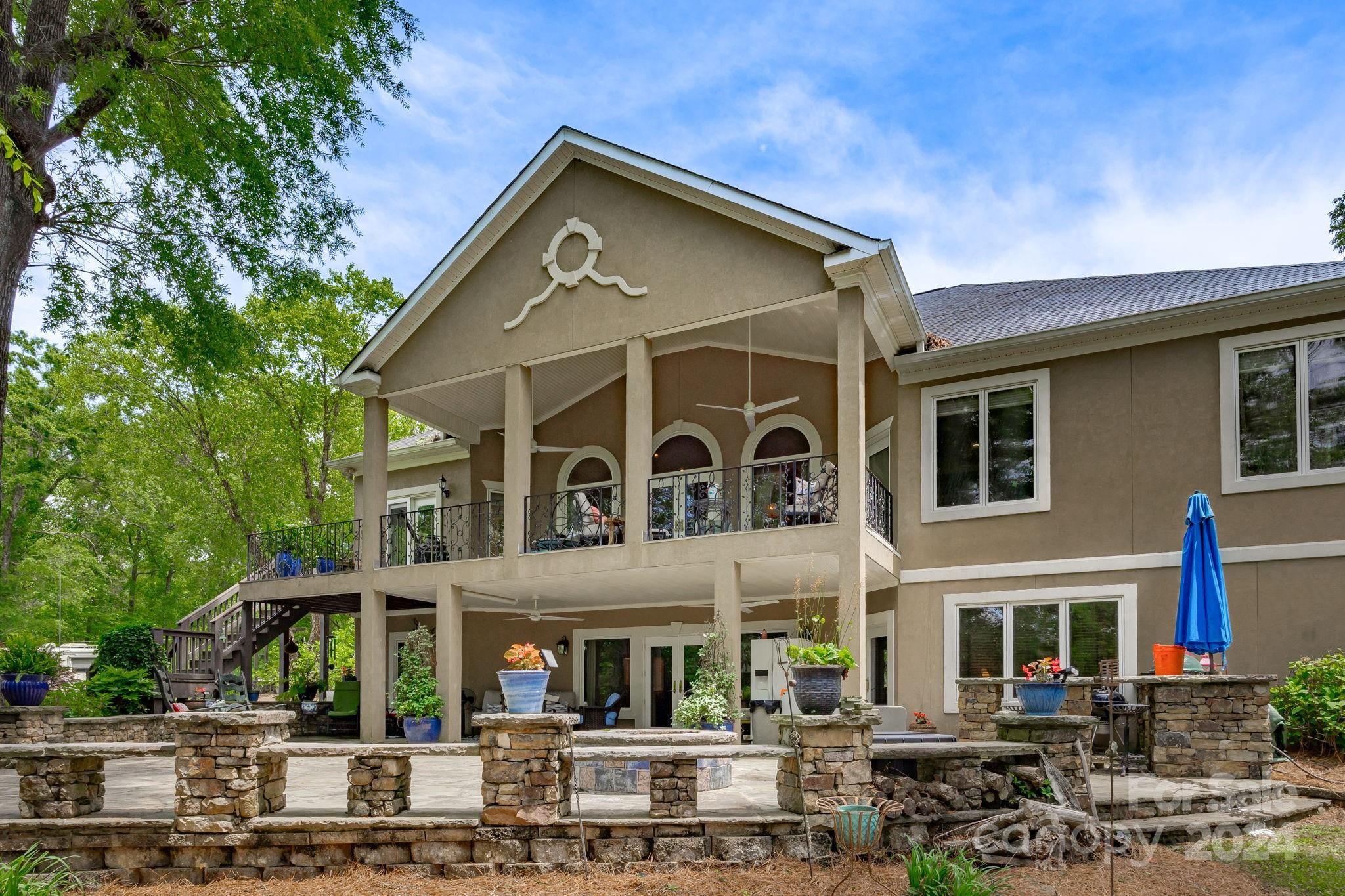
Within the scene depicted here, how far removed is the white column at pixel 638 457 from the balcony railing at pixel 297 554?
5800 mm

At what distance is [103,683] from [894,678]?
38.3 feet

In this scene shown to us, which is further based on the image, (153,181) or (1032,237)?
(1032,237)

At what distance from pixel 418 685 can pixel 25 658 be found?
577 cm

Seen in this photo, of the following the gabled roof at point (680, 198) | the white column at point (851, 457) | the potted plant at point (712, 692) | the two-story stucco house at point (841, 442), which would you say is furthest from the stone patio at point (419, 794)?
the gabled roof at point (680, 198)

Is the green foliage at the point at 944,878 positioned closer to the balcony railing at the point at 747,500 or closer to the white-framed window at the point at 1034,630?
the balcony railing at the point at 747,500

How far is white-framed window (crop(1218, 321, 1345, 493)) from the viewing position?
11.1 metres

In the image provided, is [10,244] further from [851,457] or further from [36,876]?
[851,457]

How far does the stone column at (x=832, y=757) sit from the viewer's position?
24.5 feet

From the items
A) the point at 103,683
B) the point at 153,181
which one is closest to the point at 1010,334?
the point at 153,181

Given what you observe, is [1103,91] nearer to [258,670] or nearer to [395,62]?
[395,62]

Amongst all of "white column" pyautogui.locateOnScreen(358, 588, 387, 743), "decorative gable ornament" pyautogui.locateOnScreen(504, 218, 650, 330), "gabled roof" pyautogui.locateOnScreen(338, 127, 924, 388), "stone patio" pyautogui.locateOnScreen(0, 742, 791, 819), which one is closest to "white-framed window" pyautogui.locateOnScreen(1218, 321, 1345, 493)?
"gabled roof" pyautogui.locateOnScreen(338, 127, 924, 388)

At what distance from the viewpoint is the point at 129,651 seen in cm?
1634

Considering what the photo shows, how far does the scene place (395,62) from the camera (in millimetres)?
13219

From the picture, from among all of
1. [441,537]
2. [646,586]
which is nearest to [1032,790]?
[646,586]
